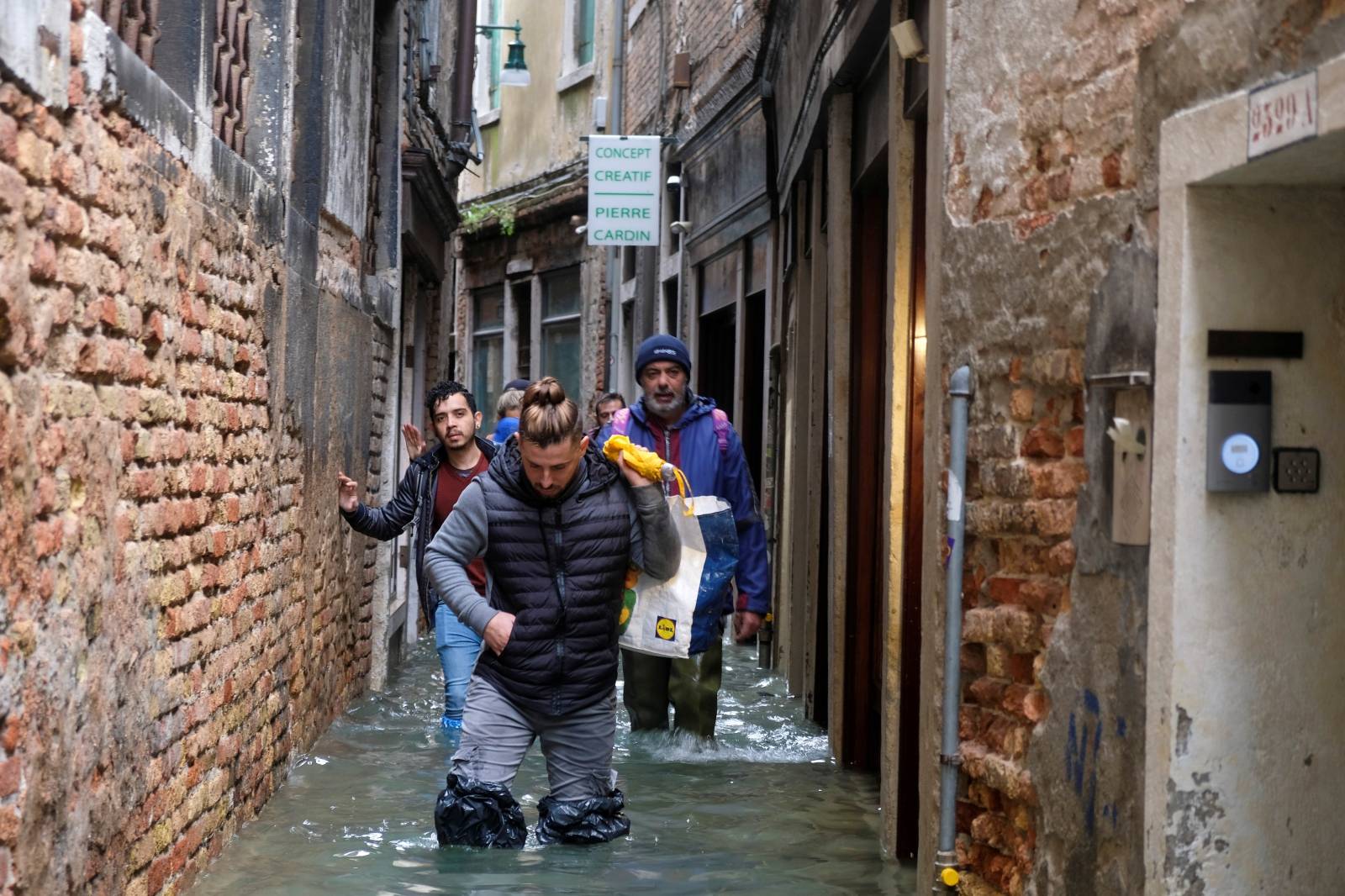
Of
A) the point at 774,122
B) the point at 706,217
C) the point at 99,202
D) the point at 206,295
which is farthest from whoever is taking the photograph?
the point at 706,217

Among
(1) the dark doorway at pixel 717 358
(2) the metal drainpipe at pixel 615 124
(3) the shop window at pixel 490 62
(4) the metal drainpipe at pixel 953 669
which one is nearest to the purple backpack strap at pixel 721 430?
(4) the metal drainpipe at pixel 953 669

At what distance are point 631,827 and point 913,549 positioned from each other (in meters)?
1.35

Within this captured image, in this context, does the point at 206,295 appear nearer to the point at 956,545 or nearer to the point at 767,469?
the point at 956,545

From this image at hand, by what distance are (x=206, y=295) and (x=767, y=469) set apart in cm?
713

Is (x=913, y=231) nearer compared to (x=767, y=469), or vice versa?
(x=913, y=231)

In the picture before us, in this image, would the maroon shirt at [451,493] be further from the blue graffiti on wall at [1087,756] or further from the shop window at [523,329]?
the shop window at [523,329]

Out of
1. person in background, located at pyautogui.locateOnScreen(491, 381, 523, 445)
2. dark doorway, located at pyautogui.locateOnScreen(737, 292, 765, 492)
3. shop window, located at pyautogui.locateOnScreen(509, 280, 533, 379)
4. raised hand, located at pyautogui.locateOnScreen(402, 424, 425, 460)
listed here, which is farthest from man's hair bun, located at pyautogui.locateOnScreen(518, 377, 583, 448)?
shop window, located at pyautogui.locateOnScreen(509, 280, 533, 379)

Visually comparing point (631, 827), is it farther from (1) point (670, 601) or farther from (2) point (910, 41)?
(2) point (910, 41)

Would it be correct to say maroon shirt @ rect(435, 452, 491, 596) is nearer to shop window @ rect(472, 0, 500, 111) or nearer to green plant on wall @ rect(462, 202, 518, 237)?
green plant on wall @ rect(462, 202, 518, 237)

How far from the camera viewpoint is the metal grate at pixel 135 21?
4684 millimetres

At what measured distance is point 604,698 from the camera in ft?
18.6

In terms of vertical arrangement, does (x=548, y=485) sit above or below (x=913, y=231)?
below

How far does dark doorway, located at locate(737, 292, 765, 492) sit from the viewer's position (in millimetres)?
13125

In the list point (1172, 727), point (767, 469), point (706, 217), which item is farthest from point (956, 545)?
point (706, 217)
